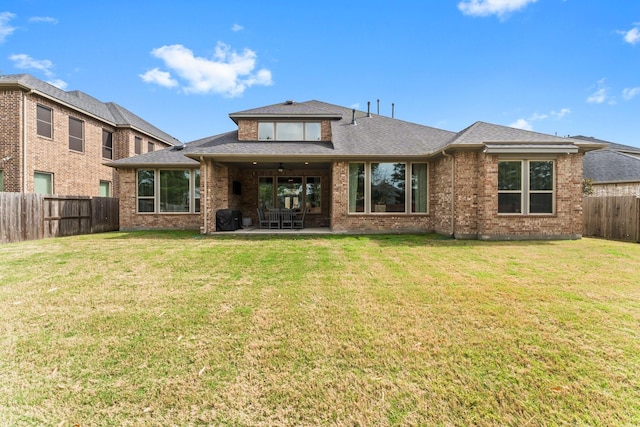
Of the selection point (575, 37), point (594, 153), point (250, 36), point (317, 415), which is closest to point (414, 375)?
point (317, 415)

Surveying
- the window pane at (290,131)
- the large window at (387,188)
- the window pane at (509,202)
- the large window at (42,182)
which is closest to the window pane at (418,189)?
the large window at (387,188)

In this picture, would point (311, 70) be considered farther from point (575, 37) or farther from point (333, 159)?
point (575, 37)

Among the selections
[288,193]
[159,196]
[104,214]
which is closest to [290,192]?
[288,193]

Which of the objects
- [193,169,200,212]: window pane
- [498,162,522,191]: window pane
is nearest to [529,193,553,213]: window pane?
[498,162,522,191]: window pane

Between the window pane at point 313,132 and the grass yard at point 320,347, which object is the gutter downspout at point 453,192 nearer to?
the grass yard at point 320,347

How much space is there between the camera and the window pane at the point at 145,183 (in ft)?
44.1

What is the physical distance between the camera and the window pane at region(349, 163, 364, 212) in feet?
38.8

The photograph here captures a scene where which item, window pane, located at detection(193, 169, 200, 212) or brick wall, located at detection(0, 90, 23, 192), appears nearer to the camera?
brick wall, located at detection(0, 90, 23, 192)

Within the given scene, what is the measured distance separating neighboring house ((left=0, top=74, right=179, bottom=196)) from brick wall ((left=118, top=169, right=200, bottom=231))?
1630mm

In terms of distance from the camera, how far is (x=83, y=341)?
9.95 ft

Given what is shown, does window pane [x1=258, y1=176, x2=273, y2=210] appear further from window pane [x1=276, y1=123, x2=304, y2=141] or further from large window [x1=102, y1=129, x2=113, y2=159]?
large window [x1=102, y1=129, x2=113, y2=159]

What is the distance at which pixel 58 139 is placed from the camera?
1504 cm

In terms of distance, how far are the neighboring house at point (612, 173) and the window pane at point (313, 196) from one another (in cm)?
1607

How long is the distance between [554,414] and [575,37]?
630 inches
